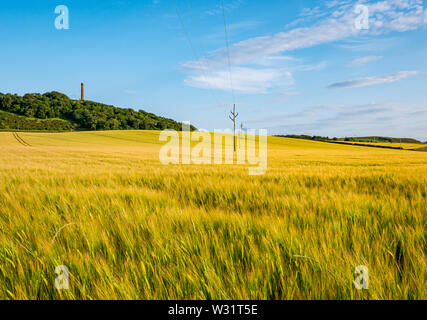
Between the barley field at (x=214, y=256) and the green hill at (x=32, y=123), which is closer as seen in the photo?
the barley field at (x=214, y=256)

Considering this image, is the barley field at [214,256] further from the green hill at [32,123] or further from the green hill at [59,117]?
the green hill at [32,123]

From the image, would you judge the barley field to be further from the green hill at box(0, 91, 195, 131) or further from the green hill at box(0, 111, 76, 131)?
the green hill at box(0, 111, 76, 131)

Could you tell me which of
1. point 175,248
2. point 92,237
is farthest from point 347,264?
point 92,237

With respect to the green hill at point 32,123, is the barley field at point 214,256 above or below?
below

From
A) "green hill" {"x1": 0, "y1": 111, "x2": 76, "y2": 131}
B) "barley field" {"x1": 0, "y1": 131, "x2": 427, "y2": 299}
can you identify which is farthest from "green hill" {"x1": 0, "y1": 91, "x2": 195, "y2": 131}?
"barley field" {"x1": 0, "y1": 131, "x2": 427, "y2": 299}

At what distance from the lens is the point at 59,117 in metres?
79.5

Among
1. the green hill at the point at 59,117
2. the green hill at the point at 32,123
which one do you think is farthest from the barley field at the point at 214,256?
the green hill at the point at 32,123

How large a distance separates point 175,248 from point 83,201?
1619mm

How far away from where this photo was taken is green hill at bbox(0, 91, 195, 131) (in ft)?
233

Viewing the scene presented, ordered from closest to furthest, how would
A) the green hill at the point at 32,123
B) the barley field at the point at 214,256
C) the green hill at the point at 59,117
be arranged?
1. the barley field at the point at 214,256
2. the green hill at the point at 32,123
3. the green hill at the point at 59,117

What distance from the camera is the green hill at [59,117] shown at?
7100 cm

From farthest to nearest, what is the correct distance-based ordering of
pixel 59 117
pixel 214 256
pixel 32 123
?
pixel 59 117 < pixel 32 123 < pixel 214 256

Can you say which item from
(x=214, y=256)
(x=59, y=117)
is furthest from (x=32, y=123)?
(x=214, y=256)

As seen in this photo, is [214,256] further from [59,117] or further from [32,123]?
[59,117]
